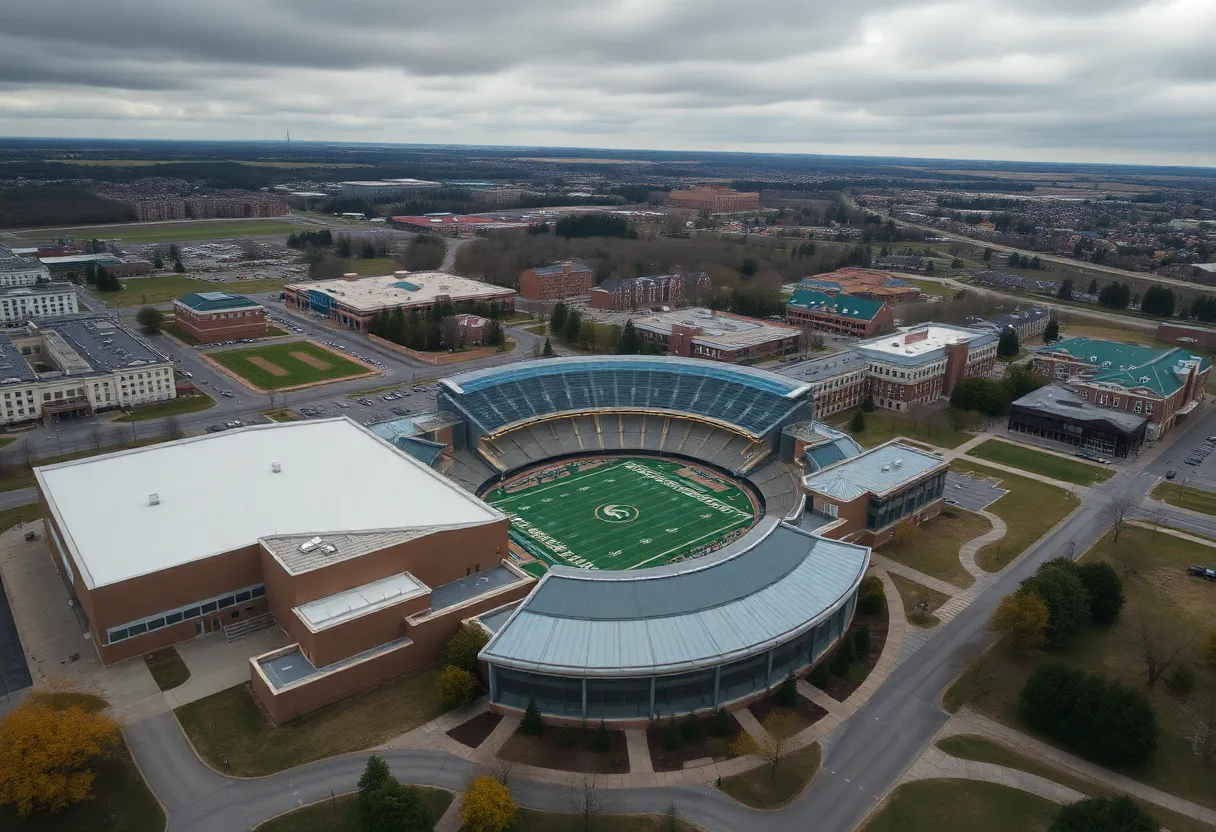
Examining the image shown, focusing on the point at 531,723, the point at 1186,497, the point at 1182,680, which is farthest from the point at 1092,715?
the point at 1186,497

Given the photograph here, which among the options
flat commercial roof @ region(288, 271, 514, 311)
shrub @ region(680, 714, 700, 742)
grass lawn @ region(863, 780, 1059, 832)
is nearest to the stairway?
shrub @ region(680, 714, 700, 742)

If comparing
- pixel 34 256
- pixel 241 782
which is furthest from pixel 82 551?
pixel 34 256

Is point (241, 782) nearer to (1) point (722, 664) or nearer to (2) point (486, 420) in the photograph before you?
(1) point (722, 664)

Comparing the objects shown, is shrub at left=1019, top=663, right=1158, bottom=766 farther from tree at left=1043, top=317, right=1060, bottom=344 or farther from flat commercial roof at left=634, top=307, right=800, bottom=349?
tree at left=1043, top=317, right=1060, bottom=344

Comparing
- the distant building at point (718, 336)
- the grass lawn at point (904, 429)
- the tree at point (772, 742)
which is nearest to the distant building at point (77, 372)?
the distant building at point (718, 336)

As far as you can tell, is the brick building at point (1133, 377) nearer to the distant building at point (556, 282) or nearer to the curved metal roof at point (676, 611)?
the curved metal roof at point (676, 611)
